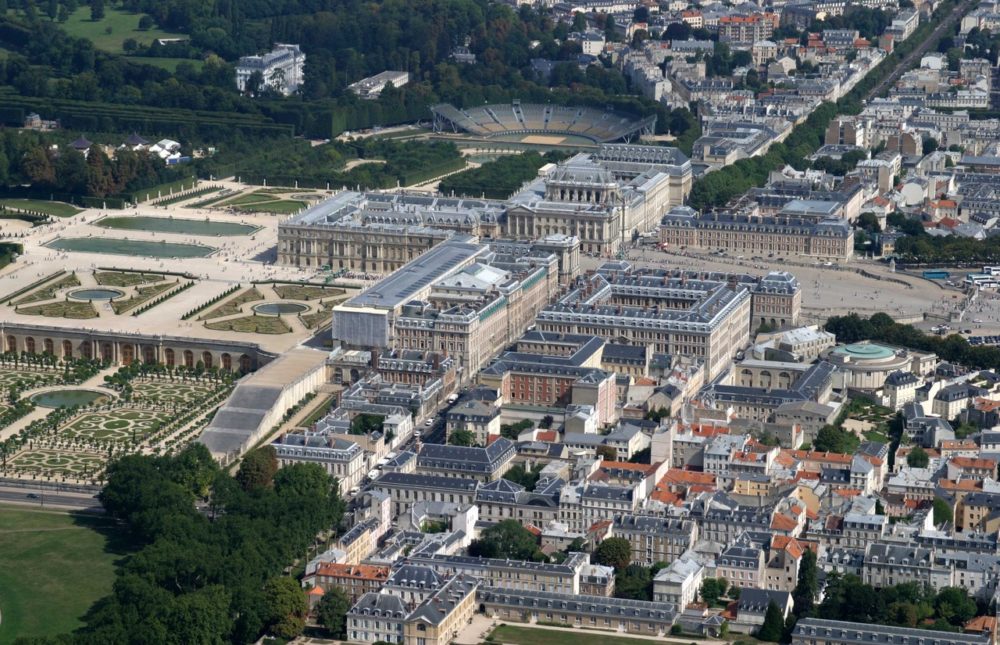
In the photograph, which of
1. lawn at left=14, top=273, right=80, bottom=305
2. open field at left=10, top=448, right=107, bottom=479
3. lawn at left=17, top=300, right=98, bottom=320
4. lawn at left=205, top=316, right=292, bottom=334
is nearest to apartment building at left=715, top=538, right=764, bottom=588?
open field at left=10, top=448, right=107, bottom=479

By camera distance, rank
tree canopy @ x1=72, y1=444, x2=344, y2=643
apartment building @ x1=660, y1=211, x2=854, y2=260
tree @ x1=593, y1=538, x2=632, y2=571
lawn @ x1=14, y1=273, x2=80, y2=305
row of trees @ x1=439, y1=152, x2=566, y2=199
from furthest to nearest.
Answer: row of trees @ x1=439, y1=152, x2=566, y2=199 < apartment building @ x1=660, y1=211, x2=854, y2=260 < lawn @ x1=14, y1=273, x2=80, y2=305 < tree @ x1=593, y1=538, x2=632, y2=571 < tree canopy @ x1=72, y1=444, x2=344, y2=643

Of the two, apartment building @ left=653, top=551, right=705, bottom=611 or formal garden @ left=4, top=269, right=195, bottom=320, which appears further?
formal garden @ left=4, top=269, right=195, bottom=320

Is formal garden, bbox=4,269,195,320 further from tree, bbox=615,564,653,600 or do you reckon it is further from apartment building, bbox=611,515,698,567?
tree, bbox=615,564,653,600

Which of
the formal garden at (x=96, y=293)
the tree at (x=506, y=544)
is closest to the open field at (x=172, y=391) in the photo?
the formal garden at (x=96, y=293)

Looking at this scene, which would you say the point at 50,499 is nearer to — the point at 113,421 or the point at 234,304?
the point at 113,421

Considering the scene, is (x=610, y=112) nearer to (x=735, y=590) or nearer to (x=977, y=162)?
(x=977, y=162)

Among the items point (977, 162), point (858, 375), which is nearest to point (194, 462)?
point (858, 375)
